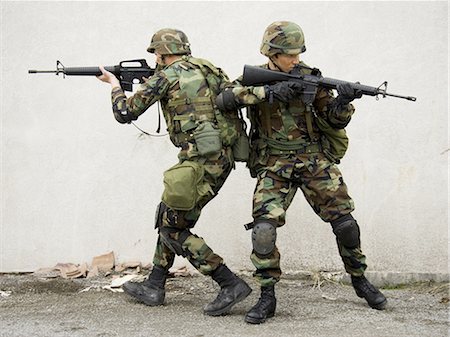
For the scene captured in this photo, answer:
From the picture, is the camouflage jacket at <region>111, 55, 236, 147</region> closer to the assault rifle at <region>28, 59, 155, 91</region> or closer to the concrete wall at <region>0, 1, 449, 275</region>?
the assault rifle at <region>28, 59, 155, 91</region>

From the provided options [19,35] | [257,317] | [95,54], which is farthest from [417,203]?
[19,35]

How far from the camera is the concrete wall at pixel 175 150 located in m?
6.71

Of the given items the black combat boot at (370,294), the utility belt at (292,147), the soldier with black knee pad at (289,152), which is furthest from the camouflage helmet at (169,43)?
the black combat boot at (370,294)

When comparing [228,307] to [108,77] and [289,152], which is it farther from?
[108,77]

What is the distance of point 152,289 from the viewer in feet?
19.6

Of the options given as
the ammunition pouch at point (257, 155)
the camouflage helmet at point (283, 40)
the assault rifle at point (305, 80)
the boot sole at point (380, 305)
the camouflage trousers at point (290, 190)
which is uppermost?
the camouflage helmet at point (283, 40)

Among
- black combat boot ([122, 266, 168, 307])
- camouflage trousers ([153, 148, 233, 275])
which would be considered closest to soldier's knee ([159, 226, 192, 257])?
camouflage trousers ([153, 148, 233, 275])

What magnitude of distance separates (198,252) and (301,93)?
120 cm

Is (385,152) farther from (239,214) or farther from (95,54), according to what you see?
(95,54)

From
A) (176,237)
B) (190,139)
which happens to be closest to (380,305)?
(176,237)

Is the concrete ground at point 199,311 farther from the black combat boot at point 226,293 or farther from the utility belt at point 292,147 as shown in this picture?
the utility belt at point 292,147

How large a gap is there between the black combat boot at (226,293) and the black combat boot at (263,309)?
19 cm

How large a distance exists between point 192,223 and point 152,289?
0.58 meters

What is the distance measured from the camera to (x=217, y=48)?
22.4 ft
